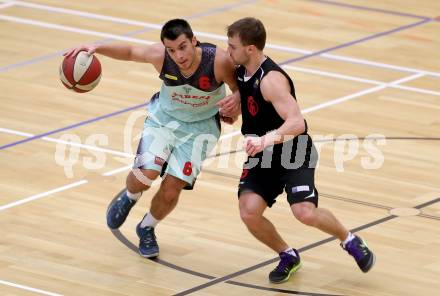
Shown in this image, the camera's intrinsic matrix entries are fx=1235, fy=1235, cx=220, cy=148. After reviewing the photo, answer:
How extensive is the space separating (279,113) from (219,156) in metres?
3.07

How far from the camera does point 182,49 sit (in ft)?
27.2

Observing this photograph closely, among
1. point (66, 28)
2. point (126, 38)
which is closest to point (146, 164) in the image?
point (126, 38)

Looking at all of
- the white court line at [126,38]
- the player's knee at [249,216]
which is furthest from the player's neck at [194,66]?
the white court line at [126,38]

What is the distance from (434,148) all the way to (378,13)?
4.88 m

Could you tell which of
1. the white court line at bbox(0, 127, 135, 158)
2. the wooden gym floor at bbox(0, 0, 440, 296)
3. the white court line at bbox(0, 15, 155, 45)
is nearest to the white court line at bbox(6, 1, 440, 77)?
the wooden gym floor at bbox(0, 0, 440, 296)

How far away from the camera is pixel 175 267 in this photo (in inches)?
345

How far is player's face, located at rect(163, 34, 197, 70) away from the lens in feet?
27.1

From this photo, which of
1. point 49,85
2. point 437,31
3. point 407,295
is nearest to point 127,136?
point 49,85

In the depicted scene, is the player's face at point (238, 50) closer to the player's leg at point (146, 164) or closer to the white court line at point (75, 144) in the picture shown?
the player's leg at point (146, 164)

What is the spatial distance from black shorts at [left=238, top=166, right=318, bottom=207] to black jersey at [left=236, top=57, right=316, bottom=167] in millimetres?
76

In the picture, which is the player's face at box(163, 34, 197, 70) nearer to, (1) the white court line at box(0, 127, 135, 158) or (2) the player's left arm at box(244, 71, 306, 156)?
(2) the player's left arm at box(244, 71, 306, 156)

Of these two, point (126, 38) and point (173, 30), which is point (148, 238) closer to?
point (173, 30)

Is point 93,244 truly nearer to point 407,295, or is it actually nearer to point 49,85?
point 407,295

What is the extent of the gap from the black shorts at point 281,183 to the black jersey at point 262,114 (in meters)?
0.08
